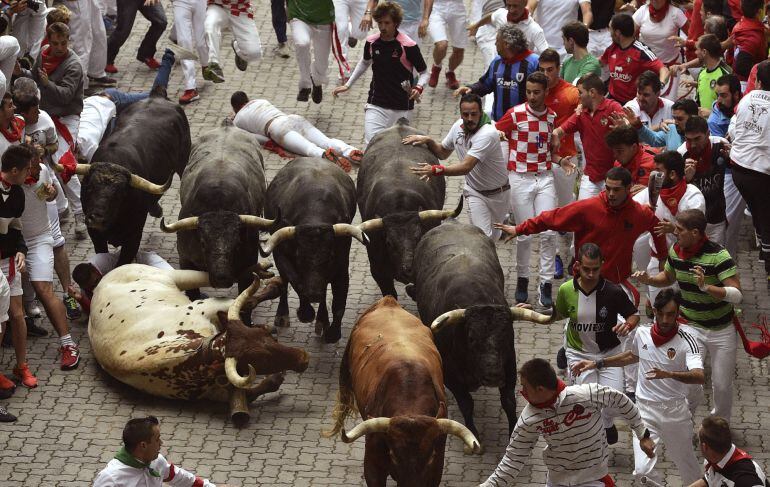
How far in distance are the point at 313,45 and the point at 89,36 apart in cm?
290

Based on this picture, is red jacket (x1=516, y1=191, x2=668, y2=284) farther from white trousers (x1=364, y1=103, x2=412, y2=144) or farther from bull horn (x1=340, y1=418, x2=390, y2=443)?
white trousers (x1=364, y1=103, x2=412, y2=144)

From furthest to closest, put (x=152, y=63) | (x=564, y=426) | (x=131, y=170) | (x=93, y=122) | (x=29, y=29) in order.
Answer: (x=152, y=63)
(x=29, y=29)
(x=93, y=122)
(x=131, y=170)
(x=564, y=426)

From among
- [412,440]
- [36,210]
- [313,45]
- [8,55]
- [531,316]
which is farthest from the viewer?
[313,45]

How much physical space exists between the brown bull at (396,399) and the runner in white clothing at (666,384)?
140 cm

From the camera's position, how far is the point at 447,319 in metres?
12.4

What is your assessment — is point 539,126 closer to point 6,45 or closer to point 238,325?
point 238,325

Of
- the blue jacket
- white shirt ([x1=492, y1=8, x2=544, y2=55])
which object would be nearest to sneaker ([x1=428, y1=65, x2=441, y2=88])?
white shirt ([x1=492, y1=8, x2=544, y2=55])

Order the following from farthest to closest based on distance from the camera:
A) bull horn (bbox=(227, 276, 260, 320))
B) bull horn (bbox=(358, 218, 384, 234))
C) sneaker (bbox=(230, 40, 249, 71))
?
1. sneaker (bbox=(230, 40, 249, 71))
2. bull horn (bbox=(358, 218, 384, 234))
3. bull horn (bbox=(227, 276, 260, 320))

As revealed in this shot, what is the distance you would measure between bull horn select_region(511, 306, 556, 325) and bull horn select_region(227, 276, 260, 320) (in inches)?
97.0

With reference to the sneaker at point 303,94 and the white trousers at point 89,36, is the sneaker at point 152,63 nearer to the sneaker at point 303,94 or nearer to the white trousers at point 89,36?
the white trousers at point 89,36

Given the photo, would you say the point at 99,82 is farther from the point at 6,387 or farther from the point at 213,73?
the point at 6,387

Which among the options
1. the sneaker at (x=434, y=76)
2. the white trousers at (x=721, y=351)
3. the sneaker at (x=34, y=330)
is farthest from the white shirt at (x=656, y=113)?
the sneaker at (x=34, y=330)

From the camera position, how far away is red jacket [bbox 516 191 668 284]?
12.9 m

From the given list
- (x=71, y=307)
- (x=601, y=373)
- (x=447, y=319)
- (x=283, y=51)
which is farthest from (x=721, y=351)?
(x=283, y=51)
